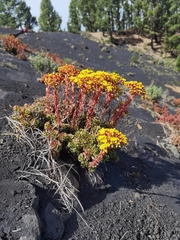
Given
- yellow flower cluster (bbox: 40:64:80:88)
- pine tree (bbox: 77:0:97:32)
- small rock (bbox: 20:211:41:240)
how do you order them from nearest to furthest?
1. small rock (bbox: 20:211:41:240)
2. yellow flower cluster (bbox: 40:64:80:88)
3. pine tree (bbox: 77:0:97:32)

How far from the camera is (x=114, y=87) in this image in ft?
10.2

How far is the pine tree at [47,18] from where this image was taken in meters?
38.6

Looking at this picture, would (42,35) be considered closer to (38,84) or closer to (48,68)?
(48,68)

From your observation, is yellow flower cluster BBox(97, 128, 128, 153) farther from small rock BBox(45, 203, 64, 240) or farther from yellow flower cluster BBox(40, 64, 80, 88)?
yellow flower cluster BBox(40, 64, 80, 88)

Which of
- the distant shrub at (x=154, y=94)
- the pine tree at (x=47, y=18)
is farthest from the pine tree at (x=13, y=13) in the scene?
the distant shrub at (x=154, y=94)

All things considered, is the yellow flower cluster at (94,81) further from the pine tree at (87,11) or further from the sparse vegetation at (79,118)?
the pine tree at (87,11)

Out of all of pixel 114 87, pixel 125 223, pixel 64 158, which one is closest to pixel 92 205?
pixel 125 223

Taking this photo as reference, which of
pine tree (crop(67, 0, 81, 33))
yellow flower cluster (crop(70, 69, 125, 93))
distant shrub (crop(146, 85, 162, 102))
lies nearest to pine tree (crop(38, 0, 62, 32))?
pine tree (crop(67, 0, 81, 33))

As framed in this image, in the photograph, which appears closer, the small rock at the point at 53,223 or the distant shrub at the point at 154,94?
the small rock at the point at 53,223

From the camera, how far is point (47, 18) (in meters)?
39.1

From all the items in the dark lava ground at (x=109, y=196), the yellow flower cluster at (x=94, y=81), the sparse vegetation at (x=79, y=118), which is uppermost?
the yellow flower cluster at (x=94, y=81)

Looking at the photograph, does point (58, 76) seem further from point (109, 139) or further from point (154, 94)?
point (154, 94)

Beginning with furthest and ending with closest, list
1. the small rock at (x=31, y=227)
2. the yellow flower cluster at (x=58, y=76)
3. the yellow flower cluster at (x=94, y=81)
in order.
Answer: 1. the yellow flower cluster at (x=58, y=76)
2. the yellow flower cluster at (x=94, y=81)
3. the small rock at (x=31, y=227)

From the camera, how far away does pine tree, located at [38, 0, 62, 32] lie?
1521 inches
